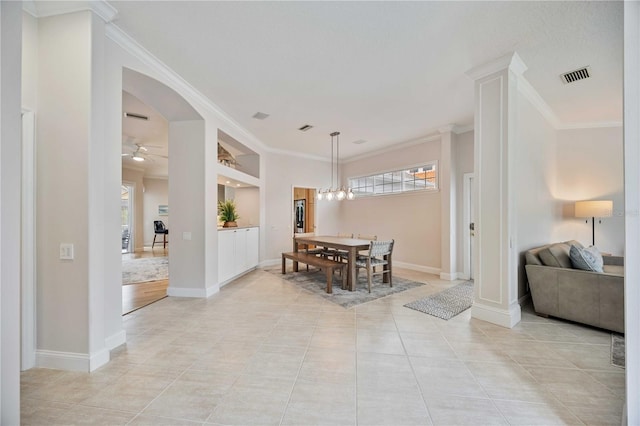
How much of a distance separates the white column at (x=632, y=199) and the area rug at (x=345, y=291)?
249 centimetres

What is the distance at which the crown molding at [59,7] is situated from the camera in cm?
198

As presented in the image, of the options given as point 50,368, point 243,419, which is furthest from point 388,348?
point 50,368

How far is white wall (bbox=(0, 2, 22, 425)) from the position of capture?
116 centimetres

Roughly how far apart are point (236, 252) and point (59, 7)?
3705mm

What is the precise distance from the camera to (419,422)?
148 centimetres

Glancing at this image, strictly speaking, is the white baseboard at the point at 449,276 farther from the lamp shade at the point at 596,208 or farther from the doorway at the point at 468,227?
the lamp shade at the point at 596,208

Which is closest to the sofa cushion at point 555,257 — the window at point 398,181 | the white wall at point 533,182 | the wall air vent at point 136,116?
the white wall at point 533,182

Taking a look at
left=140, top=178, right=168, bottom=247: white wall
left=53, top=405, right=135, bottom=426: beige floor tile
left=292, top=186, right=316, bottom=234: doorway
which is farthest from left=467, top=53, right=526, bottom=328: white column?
left=140, top=178, right=168, bottom=247: white wall

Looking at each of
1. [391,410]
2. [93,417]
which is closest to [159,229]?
[93,417]

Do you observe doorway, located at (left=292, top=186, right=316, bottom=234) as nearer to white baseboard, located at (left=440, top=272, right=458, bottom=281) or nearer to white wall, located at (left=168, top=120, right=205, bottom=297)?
white wall, located at (left=168, top=120, right=205, bottom=297)

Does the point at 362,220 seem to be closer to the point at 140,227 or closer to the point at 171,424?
the point at 171,424

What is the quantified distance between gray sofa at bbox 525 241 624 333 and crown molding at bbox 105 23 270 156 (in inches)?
189

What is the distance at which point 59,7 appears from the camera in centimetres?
199

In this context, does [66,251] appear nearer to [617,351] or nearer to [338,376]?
[338,376]
